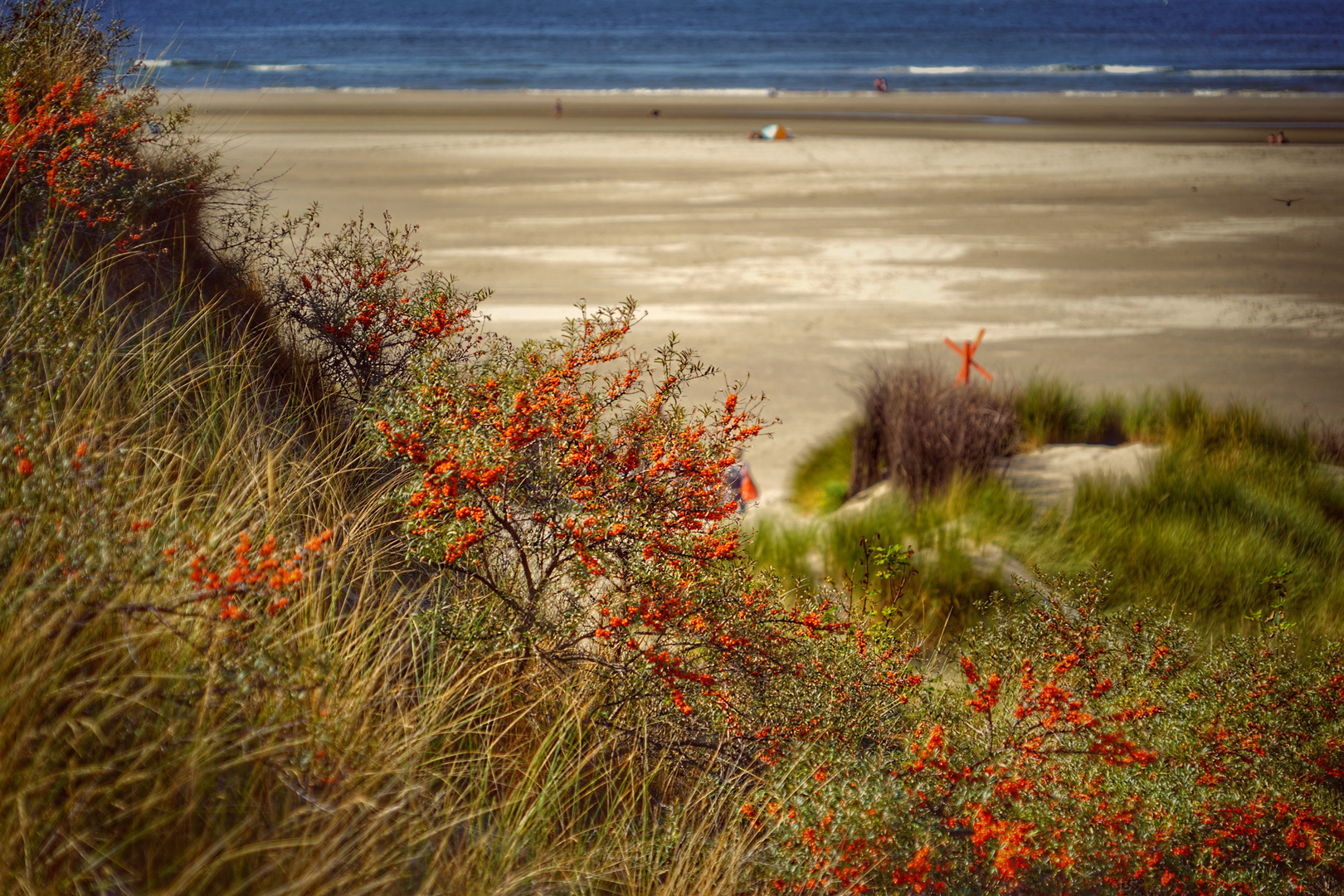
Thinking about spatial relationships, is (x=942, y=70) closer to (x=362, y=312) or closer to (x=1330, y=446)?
(x=1330, y=446)

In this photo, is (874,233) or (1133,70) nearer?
(874,233)

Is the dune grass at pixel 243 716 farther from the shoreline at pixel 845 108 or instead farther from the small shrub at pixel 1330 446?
the shoreline at pixel 845 108

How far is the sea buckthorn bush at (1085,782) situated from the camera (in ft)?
7.23

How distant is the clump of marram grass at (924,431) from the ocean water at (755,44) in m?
25.7

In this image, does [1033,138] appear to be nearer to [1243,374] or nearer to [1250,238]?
[1250,238]

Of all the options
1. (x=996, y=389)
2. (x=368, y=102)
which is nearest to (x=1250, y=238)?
(x=996, y=389)

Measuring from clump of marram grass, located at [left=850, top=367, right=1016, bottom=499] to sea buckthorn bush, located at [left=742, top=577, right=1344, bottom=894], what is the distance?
4.39 meters

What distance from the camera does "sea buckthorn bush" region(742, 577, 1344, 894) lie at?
2.21 metres

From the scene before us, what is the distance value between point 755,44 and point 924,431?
48001 millimetres

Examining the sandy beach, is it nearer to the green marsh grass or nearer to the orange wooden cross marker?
the orange wooden cross marker

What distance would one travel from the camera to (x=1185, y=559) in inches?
213

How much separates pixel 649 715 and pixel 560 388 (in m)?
1.09

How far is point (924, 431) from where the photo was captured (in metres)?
7.58

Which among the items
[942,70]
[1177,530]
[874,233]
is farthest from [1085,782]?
[942,70]
